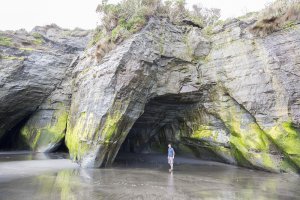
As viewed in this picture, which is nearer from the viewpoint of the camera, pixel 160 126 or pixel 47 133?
pixel 160 126

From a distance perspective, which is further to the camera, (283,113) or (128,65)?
(128,65)

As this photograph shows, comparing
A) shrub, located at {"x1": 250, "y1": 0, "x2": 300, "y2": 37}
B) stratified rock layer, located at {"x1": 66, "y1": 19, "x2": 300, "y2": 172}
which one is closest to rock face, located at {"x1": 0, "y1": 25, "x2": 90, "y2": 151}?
stratified rock layer, located at {"x1": 66, "y1": 19, "x2": 300, "y2": 172}

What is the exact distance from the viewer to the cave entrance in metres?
19.7

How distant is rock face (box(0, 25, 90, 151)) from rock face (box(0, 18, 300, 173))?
16 cm

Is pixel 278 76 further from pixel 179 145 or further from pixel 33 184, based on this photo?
pixel 33 184

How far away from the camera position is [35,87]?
919 inches

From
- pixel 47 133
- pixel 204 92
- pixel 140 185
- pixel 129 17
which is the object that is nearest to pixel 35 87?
pixel 47 133

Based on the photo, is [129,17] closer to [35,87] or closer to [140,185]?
[35,87]

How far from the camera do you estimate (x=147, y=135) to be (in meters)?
25.3

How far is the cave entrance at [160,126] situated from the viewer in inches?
775

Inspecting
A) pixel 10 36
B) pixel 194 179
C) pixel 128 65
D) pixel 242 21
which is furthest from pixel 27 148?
pixel 242 21

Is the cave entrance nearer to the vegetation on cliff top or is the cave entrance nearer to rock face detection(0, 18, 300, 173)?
rock face detection(0, 18, 300, 173)

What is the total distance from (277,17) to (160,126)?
487 inches

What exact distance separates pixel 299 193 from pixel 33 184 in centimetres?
980
